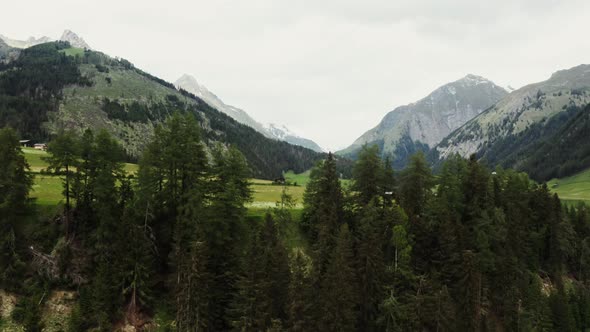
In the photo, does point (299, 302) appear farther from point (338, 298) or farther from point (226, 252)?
point (226, 252)

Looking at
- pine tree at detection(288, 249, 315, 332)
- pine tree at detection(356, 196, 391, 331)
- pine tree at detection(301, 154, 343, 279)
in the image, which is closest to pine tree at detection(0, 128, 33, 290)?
pine tree at detection(288, 249, 315, 332)

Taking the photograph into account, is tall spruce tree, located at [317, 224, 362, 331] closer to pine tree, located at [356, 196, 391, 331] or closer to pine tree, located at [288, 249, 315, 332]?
pine tree, located at [288, 249, 315, 332]

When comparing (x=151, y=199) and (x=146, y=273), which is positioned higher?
(x=151, y=199)

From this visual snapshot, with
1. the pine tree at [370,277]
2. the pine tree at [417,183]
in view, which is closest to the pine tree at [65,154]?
the pine tree at [370,277]

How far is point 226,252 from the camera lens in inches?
1802

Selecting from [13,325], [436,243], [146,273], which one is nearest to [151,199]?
[146,273]

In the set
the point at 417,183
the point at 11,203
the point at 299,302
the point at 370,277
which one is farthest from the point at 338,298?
the point at 11,203

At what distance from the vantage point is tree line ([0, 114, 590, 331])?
4025 centimetres

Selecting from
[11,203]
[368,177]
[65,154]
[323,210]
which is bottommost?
[323,210]

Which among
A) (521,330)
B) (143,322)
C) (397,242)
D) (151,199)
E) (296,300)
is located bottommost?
(521,330)

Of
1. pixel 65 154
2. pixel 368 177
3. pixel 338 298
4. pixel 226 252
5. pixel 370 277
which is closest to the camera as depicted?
pixel 338 298

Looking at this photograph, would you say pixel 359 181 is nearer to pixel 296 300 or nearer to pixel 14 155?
pixel 296 300

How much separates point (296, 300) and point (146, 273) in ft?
59.8

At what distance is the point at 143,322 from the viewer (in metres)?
41.8
